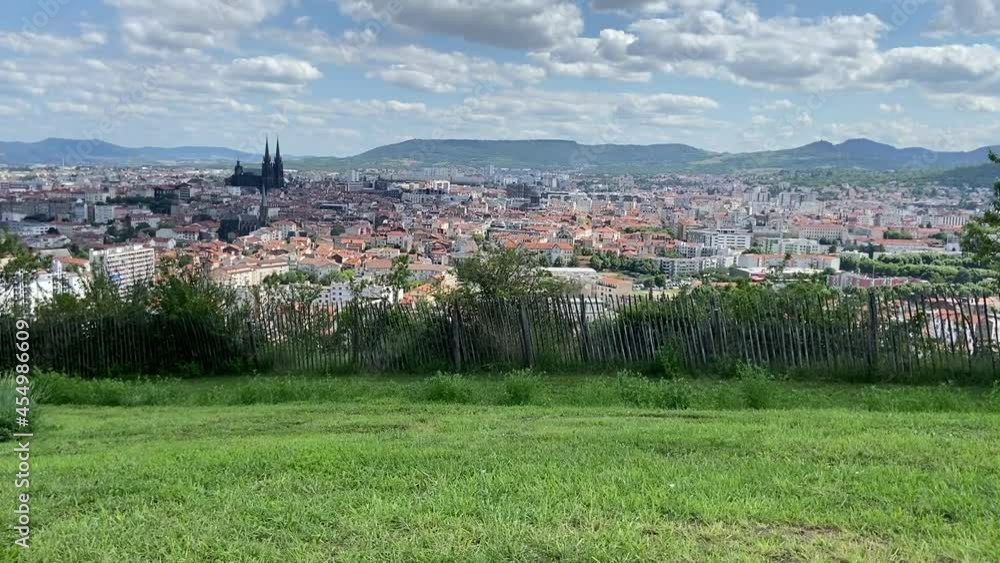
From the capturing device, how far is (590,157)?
281ft

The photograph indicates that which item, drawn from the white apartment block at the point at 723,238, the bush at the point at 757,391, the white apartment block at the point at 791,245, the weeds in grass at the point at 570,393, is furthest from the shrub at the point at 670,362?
the white apartment block at the point at 723,238

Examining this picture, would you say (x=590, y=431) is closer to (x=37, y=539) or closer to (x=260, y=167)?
(x=37, y=539)

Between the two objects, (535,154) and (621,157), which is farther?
(621,157)

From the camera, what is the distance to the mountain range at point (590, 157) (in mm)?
56688

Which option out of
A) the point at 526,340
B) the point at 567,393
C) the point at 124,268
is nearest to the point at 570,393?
the point at 567,393

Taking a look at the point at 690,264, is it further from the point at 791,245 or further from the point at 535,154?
the point at 535,154

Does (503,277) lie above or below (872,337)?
above

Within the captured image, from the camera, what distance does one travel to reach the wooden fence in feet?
33.4

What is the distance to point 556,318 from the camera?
38.9 feet

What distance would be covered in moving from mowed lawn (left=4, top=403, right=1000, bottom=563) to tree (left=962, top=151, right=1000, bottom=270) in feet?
17.0

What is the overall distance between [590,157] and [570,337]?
76095 millimetres

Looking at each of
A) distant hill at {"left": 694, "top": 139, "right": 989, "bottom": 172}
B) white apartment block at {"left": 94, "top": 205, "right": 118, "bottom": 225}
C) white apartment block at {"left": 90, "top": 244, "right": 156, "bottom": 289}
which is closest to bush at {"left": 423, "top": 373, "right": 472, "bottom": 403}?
white apartment block at {"left": 90, "top": 244, "right": 156, "bottom": 289}

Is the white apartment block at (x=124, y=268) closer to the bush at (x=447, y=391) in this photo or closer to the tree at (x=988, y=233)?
the bush at (x=447, y=391)

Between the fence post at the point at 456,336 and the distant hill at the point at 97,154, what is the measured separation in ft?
39.5
